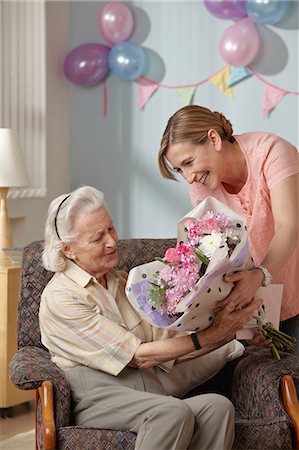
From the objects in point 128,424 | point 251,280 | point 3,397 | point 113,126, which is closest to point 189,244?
point 251,280

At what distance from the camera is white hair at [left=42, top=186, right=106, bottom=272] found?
2645 mm

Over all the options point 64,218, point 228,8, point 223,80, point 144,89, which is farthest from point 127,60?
point 64,218

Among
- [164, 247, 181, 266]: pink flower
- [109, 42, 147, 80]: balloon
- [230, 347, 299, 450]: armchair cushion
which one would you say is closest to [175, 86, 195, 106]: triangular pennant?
[109, 42, 147, 80]: balloon

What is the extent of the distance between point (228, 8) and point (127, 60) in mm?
751

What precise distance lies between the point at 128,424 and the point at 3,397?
6.02 ft

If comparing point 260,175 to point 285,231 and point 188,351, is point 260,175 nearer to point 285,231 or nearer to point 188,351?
point 285,231

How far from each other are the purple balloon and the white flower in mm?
3490

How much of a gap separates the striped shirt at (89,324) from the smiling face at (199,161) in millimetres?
430

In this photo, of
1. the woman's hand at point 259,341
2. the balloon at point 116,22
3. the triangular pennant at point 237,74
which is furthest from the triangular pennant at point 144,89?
the woman's hand at point 259,341

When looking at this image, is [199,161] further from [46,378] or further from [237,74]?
[237,74]

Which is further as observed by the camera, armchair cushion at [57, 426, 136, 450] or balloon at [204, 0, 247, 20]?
balloon at [204, 0, 247, 20]

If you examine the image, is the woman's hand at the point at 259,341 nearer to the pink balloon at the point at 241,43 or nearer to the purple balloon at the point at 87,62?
the pink balloon at the point at 241,43

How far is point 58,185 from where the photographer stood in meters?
5.75

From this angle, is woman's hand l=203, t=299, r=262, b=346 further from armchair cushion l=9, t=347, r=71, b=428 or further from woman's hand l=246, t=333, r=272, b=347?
armchair cushion l=9, t=347, r=71, b=428
